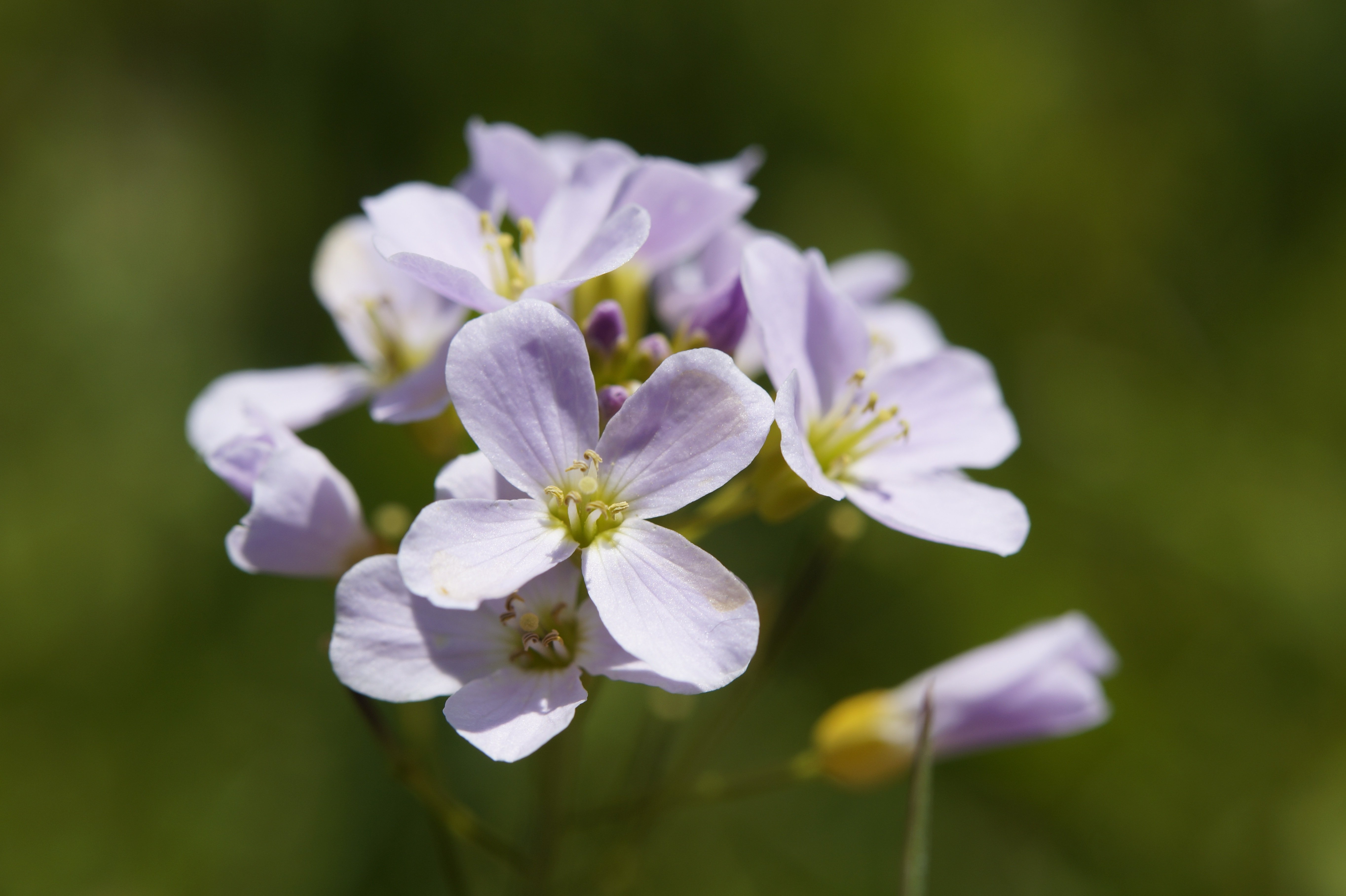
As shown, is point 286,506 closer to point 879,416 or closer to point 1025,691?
point 879,416

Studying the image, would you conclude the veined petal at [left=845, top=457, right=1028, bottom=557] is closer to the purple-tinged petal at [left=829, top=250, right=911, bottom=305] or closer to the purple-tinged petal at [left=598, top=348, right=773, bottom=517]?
the purple-tinged petal at [left=598, top=348, right=773, bottom=517]

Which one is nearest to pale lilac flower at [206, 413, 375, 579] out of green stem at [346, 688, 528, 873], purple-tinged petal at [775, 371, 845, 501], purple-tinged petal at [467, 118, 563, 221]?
green stem at [346, 688, 528, 873]

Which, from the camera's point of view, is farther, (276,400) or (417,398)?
(276,400)

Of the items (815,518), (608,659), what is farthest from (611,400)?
(815,518)

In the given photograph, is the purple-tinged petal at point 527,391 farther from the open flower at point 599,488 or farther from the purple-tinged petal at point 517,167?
the purple-tinged petal at point 517,167

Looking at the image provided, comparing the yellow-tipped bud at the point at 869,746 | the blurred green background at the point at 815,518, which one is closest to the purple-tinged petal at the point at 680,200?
the yellow-tipped bud at the point at 869,746

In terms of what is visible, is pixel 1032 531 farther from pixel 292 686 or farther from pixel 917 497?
pixel 292 686

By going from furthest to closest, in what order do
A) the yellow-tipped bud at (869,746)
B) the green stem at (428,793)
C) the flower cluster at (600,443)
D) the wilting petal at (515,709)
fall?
the yellow-tipped bud at (869,746), the green stem at (428,793), the flower cluster at (600,443), the wilting petal at (515,709)
